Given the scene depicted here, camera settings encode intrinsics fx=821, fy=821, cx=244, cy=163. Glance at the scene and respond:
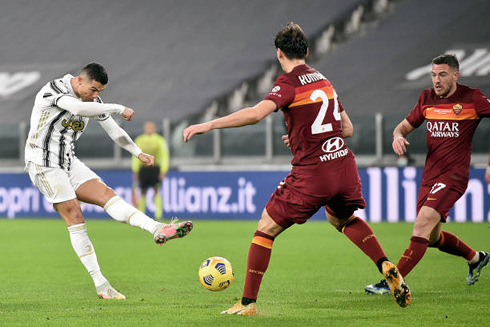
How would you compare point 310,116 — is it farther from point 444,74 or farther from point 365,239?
point 444,74

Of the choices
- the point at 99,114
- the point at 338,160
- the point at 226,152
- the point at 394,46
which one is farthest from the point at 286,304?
the point at 394,46

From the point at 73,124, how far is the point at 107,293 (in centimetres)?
143

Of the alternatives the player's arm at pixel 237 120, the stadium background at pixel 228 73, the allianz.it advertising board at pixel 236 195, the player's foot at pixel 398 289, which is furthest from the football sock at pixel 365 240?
the stadium background at pixel 228 73

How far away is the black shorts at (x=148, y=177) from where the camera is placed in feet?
55.7

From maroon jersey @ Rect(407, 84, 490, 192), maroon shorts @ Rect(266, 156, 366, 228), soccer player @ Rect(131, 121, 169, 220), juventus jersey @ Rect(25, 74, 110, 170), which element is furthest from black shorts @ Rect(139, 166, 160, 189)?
maroon shorts @ Rect(266, 156, 366, 228)

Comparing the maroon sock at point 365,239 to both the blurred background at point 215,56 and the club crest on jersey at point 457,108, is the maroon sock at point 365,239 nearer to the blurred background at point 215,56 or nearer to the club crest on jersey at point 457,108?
the club crest on jersey at point 457,108

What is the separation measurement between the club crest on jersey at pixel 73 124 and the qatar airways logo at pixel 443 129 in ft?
9.73

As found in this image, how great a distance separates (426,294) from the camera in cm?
681

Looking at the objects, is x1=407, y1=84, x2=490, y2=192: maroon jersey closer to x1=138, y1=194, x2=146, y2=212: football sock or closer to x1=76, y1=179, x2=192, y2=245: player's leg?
x1=76, y1=179, x2=192, y2=245: player's leg

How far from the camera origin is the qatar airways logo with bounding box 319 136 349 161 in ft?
19.0

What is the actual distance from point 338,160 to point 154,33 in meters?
22.6

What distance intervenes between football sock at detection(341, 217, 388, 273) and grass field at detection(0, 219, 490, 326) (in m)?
0.37

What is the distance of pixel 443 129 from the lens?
22.8ft

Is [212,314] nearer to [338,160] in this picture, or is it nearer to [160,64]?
[338,160]
